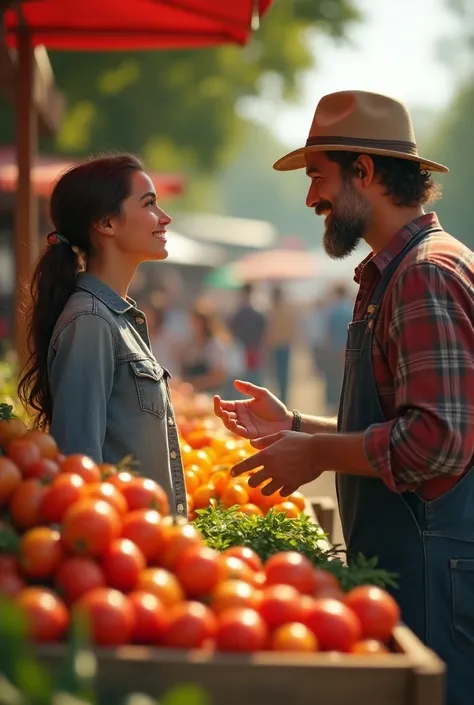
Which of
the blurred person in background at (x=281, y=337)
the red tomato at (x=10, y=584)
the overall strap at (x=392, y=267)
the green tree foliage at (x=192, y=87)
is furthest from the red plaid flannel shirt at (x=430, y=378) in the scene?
the green tree foliage at (x=192, y=87)

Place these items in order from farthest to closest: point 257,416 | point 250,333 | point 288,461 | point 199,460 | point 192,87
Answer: point 192,87 → point 250,333 → point 199,460 → point 257,416 → point 288,461

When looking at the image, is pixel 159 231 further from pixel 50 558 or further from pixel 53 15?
pixel 53 15

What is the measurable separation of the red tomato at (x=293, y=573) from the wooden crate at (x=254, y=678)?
35cm

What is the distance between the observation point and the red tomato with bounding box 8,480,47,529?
2.24 meters

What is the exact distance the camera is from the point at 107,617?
1851 mm

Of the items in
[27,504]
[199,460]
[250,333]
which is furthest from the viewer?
[250,333]

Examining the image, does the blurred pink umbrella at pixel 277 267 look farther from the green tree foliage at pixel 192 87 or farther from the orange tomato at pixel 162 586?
the orange tomato at pixel 162 586

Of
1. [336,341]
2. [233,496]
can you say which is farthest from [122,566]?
[336,341]

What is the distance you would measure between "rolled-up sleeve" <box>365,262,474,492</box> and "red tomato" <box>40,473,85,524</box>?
2.68ft

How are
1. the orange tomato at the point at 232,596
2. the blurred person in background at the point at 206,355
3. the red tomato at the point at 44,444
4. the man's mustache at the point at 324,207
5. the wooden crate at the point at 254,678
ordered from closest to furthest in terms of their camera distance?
1. the wooden crate at the point at 254,678
2. the orange tomato at the point at 232,596
3. the red tomato at the point at 44,444
4. the man's mustache at the point at 324,207
5. the blurred person in background at the point at 206,355

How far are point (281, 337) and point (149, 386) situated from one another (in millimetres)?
13740

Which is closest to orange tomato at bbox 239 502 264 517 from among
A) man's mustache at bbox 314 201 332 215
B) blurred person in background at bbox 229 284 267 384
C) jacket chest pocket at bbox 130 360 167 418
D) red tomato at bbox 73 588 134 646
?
jacket chest pocket at bbox 130 360 167 418

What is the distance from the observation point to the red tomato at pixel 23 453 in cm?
243

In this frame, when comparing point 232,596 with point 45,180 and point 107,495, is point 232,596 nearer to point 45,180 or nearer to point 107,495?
point 107,495
